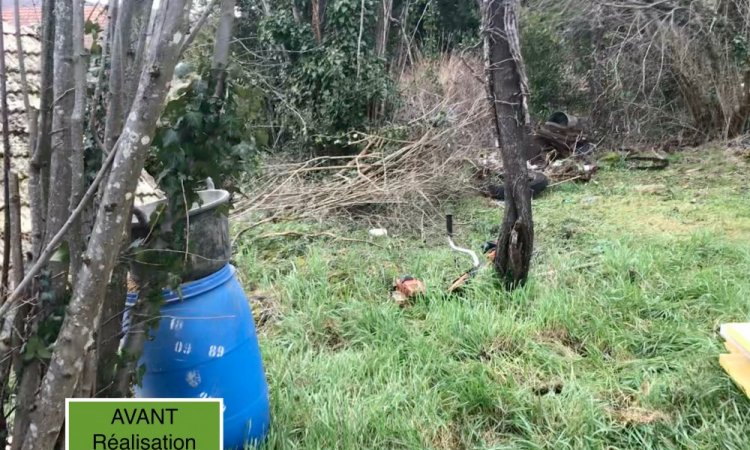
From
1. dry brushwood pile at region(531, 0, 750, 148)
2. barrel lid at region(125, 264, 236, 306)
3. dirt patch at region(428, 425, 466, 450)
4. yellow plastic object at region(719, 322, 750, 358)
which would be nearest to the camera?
barrel lid at region(125, 264, 236, 306)

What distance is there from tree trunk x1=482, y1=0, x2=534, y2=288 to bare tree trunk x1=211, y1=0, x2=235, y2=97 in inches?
95.9

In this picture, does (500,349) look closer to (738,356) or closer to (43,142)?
(738,356)

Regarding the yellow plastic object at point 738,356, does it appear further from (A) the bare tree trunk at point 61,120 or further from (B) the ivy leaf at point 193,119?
(A) the bare tree trunk at point 61,120

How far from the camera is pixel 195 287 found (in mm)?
2051

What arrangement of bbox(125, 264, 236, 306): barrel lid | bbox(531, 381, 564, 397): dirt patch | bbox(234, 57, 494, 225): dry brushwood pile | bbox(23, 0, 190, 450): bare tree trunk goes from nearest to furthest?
bbox(23, 0, 190, 450): bare tree trunk, bbox(125, 264, 236, 306): barrel lid, bbox(531, 381, 564, 397): dirt patch, bbox(234, 57, 494, 225): dry brushwood pile

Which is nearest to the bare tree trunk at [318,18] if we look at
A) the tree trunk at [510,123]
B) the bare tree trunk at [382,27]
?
the bare tree trunk at [382,27]

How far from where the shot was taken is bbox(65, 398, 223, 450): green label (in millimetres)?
1444

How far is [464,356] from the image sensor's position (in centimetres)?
321

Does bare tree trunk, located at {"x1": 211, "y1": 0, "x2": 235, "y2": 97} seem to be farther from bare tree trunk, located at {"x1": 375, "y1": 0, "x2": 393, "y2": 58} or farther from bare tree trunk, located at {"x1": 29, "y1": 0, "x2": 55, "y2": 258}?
bare tree trunk, located at {"x1": 375, "y1": 0, "x2": 393, "y2": 58}

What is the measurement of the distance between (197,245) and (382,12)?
789cm

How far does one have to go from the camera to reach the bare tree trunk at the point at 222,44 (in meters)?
1.63

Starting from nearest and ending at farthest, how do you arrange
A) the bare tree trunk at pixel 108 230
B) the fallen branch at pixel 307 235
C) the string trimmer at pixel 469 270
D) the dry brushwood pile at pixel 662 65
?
the bare tree trunk at pixel 108 230 → the string trimmer at pixel 469 270 → the fallen branch at pixel 307 235 → the dry brushwood pile at pixel 662 65

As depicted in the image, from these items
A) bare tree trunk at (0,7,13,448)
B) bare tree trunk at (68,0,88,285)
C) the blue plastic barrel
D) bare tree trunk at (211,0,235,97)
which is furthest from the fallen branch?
bare tree trunk at (68,0,88,285)

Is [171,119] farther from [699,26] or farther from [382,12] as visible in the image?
[699,26]
